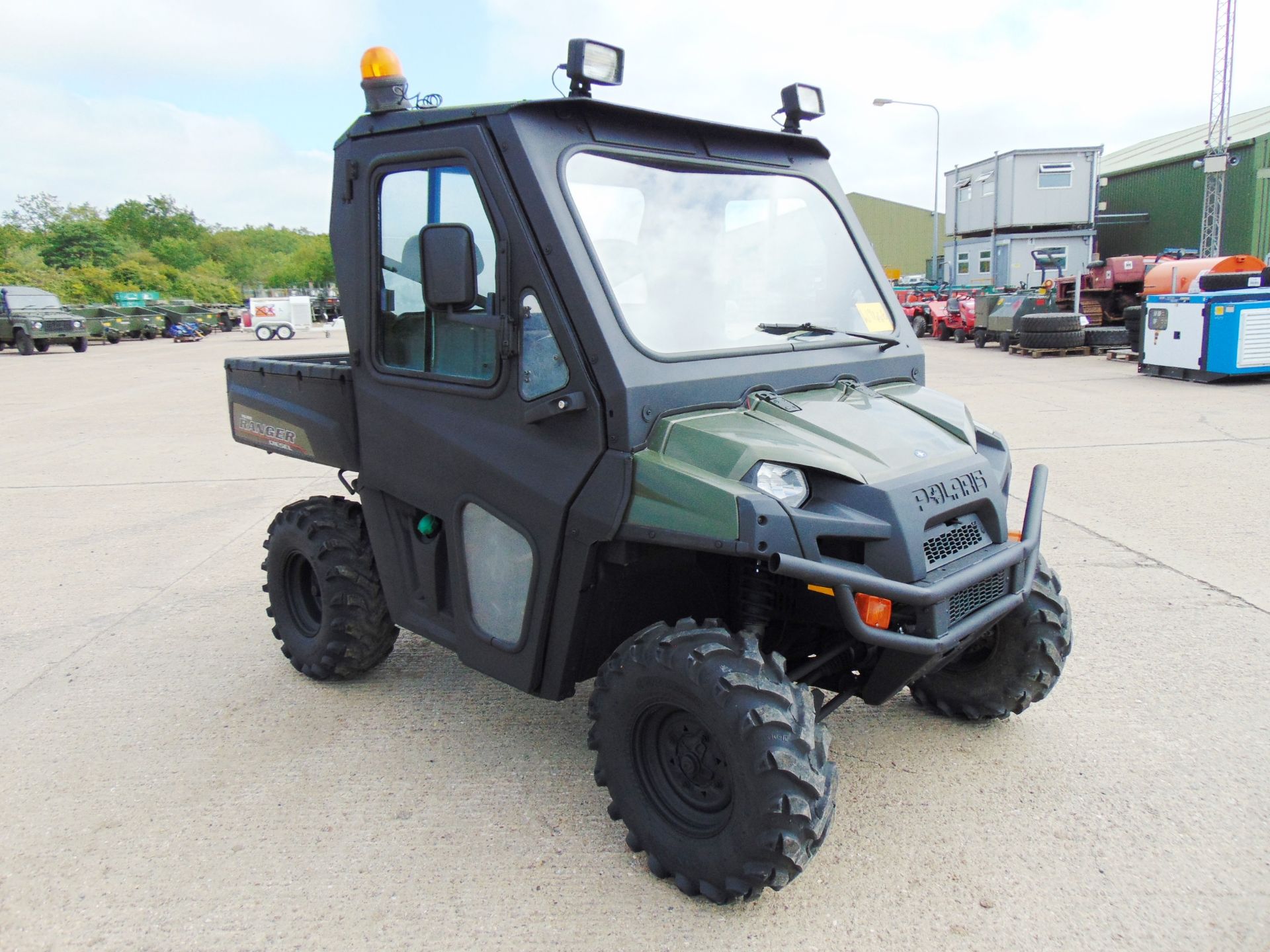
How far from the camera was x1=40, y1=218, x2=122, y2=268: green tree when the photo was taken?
59.9 m

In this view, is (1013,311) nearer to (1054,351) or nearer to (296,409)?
(1054,351)

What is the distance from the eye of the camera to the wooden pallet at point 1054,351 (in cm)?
1895

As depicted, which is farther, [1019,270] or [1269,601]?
[1019,270]

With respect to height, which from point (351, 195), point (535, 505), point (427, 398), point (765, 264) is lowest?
point (535, 505)

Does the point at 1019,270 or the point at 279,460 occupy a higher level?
the point at 1019,270

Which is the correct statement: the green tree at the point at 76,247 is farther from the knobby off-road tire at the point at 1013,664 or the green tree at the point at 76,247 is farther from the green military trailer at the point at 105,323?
the knobby off-road tire at the point at 1013,664

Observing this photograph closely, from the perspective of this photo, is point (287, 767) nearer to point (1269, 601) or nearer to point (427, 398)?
point (427, 398)

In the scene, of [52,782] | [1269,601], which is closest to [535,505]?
[52,782]

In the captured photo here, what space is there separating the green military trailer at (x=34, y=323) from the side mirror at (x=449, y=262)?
97.7 feet

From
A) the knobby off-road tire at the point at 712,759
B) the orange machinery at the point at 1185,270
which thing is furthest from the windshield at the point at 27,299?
the knobby off-road tire at the point at 712,759

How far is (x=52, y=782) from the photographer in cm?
334

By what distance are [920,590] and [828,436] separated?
20.6 inches

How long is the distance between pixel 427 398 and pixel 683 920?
1818 millimetres

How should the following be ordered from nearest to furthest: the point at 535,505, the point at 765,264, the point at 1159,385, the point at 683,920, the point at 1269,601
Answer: the point at 683,920 → the point at 535,505 → the point at 765,264 → the point at 1269,601 → the point at 1159,385
